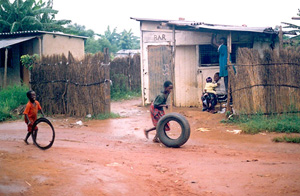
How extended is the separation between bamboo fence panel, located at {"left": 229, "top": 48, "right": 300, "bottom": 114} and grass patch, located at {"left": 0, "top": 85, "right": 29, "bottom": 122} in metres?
7.95

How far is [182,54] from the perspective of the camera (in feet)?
41.4

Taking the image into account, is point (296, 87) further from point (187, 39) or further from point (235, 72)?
point (187, 39)

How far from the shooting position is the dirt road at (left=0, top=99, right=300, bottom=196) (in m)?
4.06

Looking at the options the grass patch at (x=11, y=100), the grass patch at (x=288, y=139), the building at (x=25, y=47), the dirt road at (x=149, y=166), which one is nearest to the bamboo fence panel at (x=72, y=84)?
the grass patch at (x=11, y=100)

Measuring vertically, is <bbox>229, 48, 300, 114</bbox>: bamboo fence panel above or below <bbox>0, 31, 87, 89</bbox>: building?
below

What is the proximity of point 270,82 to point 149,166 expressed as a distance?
520 centimetres

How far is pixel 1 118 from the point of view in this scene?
10.8m

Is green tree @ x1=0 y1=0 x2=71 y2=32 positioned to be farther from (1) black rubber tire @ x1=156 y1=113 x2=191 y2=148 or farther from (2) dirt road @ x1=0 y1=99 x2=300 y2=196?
(1) black rubber tire @ x1=156 y1=113 x2=191 y2=148

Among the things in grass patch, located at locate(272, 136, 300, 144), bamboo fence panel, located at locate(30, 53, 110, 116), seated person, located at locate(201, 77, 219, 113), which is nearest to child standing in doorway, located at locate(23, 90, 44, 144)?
bamboo fence panel, located at locate(30, 53, 110, 116)

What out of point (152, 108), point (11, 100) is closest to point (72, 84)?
point (11, 100)

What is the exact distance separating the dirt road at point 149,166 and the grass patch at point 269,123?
337mm

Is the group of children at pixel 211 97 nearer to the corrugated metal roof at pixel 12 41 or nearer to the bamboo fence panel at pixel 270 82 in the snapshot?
the bamboo fence panel at pixel 270 82

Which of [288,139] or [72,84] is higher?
[72,84]

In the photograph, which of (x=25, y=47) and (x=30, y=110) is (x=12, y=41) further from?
(x=30, y=110)
